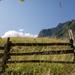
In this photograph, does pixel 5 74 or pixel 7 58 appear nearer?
pixel 5 74

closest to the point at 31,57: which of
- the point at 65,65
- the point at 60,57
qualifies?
the point at 60,57

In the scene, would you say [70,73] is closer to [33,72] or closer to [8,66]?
[33,72]

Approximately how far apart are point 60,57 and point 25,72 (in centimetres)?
278

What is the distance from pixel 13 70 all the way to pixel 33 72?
77 cm

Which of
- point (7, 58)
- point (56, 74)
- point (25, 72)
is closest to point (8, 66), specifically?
point (7, 58)

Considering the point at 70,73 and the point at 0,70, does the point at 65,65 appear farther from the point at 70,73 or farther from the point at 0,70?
the point at 0,70

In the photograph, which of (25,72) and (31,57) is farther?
(31,57)

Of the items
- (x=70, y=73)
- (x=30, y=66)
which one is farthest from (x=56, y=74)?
(x=30, y=66)

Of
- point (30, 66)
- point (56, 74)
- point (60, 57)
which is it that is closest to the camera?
point (56, 74)

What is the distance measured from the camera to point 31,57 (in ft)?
44.3

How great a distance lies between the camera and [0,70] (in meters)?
11.4

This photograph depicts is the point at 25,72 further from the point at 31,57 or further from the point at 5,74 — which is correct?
the point at 31,57

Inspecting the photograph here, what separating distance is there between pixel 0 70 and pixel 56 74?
2.13 m

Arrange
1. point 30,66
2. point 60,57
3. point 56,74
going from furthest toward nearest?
point 60,57 < point 30,66 < point 56,74
